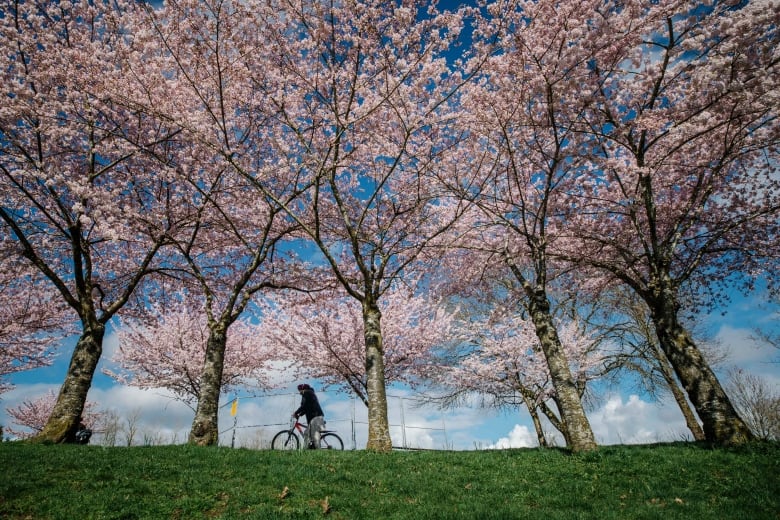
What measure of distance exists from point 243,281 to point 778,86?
1468 cm

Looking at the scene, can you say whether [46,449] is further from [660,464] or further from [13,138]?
[660,464]

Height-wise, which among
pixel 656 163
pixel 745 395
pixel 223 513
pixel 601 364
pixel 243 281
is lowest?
pixel 223 513

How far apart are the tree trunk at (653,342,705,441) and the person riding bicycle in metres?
15.5

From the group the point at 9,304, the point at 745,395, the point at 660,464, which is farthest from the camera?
the point at 745,395

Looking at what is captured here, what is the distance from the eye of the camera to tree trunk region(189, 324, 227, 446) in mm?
11211

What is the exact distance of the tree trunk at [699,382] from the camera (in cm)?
1016

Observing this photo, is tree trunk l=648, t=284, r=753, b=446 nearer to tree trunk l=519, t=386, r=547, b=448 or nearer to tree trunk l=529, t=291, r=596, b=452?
tree trunk l=529, t=291, r=596, b=452

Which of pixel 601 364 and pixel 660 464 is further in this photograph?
pixel 601 364

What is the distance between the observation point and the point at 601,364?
21297 mm

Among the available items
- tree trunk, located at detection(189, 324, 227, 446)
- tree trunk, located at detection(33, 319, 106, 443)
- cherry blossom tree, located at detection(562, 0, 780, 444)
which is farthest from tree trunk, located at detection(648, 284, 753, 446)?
tree trunk, located at detection(33, 319, 106, 443)

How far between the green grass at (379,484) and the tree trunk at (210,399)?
6.84 feet

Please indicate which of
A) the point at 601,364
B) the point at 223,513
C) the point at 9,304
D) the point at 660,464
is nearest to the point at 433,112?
the point at 660,464

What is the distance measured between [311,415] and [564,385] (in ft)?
26.0

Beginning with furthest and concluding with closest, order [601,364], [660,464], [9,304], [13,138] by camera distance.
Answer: [601,364] → [9,304] → [13,138] → [660,464]
